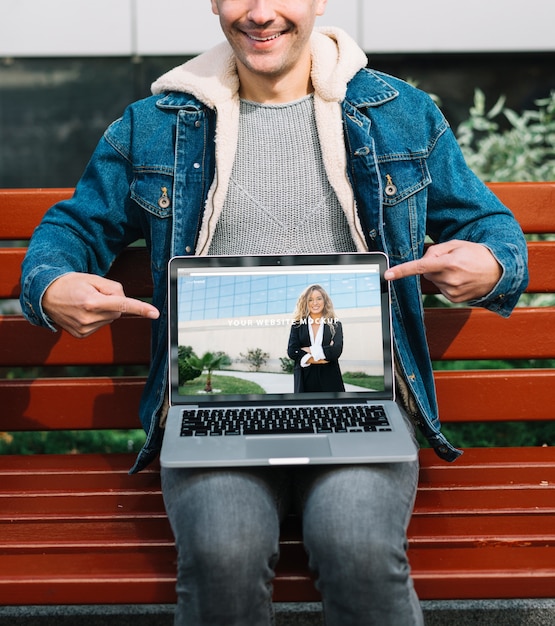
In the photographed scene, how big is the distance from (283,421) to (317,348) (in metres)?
0.22

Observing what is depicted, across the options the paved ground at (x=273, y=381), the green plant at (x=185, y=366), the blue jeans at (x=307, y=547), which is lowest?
the blue jeans at (x=307, y=547)

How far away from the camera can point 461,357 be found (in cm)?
297

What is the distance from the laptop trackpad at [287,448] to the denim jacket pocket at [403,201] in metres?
0.65

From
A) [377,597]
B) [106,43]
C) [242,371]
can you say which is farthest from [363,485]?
[106,43]

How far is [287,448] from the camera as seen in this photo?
2.13 metres

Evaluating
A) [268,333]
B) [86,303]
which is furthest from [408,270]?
[86,303]

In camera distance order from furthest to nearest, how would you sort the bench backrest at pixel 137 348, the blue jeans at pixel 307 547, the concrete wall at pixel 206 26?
the concrete wall at pixel 206 26, the bench backrest at pixel 137 348, the blue jeans at pixel 307 547

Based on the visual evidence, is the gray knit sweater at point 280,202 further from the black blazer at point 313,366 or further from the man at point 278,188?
the black blazer at point 313,366

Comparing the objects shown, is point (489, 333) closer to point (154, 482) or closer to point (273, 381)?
point (273, 381)

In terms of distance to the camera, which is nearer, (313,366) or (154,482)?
(313,366)

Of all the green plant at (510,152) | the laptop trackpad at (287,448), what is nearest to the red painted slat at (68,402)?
the laptop trackpad at (287,448)

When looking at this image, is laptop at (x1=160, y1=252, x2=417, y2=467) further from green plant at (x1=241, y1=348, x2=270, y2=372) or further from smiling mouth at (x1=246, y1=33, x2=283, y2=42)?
smiling mouth at (x1=246, y1=33, x2=283, y2=42)

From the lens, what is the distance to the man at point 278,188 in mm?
2471

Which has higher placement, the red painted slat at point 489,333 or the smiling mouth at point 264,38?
the smiling mouth at point 264,38
